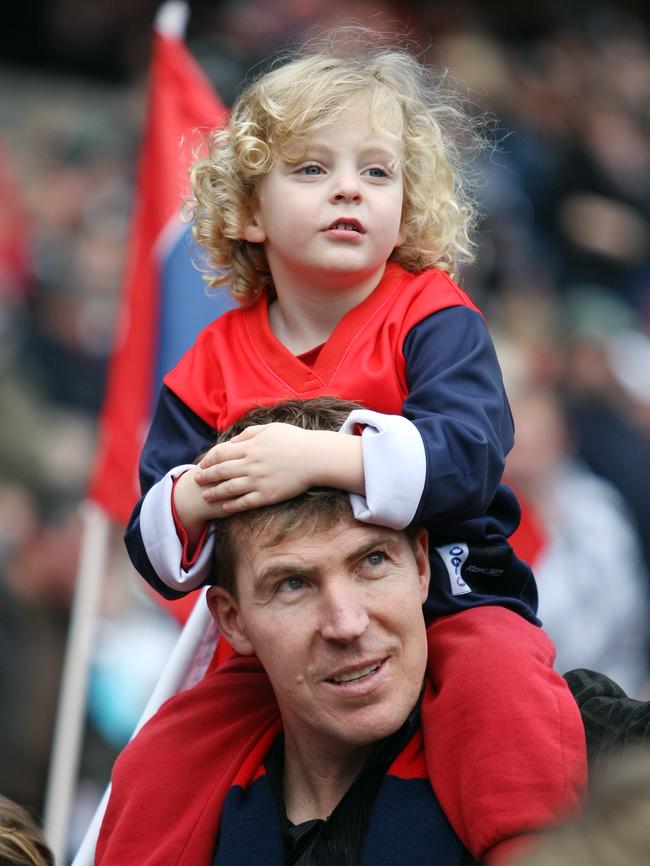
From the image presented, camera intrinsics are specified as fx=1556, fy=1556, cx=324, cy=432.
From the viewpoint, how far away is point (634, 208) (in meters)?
9.32

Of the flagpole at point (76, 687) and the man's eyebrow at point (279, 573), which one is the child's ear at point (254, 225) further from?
the flagpole at point (76, 687)

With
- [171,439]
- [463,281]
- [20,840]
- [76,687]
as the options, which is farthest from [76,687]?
[463,281]

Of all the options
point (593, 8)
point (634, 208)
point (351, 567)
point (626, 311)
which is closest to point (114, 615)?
point (626, 311)

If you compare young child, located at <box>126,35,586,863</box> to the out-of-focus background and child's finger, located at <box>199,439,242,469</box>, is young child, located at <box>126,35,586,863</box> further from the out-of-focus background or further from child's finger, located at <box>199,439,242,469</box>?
the out-of-focus background

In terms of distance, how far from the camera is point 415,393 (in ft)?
8.93

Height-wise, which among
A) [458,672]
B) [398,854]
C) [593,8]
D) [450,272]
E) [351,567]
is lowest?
[398,854]

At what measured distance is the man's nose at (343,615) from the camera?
2.54m

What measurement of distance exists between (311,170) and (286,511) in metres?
0.70

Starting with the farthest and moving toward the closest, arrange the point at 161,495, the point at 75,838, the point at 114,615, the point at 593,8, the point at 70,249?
1. the point at 593,8
2. the point at 70,249
3. the point at 114,615
4. the point at 75,838
5. the point at 161,495

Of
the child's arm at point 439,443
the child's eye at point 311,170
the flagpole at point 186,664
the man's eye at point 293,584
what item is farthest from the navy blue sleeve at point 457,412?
the flagpole at point 186,664

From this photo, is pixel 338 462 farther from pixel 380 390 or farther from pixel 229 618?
pixel 229 618

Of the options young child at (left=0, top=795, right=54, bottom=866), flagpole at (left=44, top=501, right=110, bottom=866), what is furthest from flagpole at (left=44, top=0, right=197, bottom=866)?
young child at (left=0, top=795, right=54, bottom=866)

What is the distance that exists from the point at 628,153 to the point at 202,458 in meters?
7.26

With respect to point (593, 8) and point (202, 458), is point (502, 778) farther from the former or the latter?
point (593, 8)
